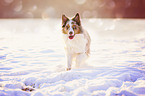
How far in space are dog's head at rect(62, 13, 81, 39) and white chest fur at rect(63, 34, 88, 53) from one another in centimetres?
17

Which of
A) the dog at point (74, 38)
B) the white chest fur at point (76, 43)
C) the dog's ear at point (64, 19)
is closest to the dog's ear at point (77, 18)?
the dog at point (74, 38)

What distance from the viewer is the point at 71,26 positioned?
409 cm

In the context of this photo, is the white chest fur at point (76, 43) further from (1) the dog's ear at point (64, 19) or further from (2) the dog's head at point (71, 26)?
(1) the dog's ear at point (64, 19)

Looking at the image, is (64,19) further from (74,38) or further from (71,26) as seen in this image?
(74,38)

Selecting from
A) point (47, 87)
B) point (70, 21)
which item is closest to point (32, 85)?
point (47, 87)

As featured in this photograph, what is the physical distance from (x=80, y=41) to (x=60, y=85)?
1.68 m

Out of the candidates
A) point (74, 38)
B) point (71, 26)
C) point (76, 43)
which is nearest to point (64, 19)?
point (71, 26)

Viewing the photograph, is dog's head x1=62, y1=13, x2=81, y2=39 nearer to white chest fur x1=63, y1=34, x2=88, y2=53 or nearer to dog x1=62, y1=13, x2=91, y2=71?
dog x1=62, y1=13, x2=91, y2=71

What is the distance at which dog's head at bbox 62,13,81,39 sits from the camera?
4.07 metres

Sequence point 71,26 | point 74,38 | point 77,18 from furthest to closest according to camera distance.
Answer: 1. point 74,38
2. point 77,18
3. point 71,26

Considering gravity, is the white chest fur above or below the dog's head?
below

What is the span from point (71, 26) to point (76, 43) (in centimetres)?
59

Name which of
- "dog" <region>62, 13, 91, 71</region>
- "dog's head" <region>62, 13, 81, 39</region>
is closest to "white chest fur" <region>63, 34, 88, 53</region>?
"dog" <region>62, 13, 91, 71</region>

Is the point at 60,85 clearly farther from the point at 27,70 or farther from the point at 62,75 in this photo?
the point at 27,70
